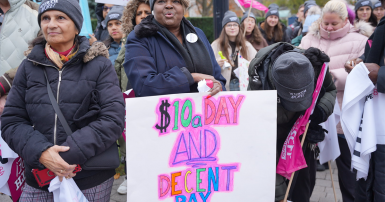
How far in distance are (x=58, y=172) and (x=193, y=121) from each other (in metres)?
0.87

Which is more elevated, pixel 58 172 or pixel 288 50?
pixel 288 50

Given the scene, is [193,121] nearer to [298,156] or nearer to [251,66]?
[251,66]

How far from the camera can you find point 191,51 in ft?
7.76

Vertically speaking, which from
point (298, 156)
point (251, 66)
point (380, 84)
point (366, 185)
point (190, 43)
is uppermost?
point (190, 43)

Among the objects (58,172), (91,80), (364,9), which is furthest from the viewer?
(364,9)

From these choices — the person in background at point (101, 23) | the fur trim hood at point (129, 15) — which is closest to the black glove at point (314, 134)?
the fur trim hood at point (129, 15)

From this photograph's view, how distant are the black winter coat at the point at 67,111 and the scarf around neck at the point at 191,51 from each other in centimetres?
51

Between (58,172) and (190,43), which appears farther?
(190,43)

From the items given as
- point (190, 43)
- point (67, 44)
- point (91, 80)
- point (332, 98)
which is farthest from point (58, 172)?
point (332, 98)

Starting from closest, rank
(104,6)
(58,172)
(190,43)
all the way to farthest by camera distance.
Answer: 1. (58,172)
2. (190,43)
3. (104,6)

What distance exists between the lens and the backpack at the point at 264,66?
2375 millimetres

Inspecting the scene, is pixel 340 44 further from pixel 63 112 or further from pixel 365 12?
pixel 63 112

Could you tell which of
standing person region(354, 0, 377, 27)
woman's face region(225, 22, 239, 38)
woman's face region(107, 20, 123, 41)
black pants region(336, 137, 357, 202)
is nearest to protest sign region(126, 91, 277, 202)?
black pants region(336, 137, 357, 202)

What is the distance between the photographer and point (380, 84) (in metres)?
2.45
